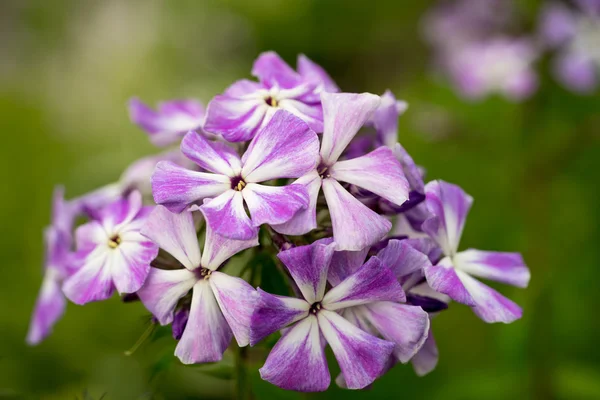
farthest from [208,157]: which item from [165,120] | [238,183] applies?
[165,120]

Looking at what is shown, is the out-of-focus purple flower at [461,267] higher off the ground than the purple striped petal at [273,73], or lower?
lower

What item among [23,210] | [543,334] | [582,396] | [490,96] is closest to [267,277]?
[543,334]

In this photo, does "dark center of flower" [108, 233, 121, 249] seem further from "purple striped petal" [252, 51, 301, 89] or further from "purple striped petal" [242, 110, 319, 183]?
"purple striped petal" [252, 51, 301, 89]

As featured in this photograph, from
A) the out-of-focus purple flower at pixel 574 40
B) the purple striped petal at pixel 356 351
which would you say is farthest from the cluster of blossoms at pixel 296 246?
the out-of-focus purple flower at pixel 574 40

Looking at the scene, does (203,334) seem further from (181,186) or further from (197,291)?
(181,186)

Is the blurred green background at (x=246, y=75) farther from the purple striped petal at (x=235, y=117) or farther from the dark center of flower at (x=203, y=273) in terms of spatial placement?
the purple striped petal at (x=235, y=117)

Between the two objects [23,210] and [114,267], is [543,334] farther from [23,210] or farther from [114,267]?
[23,210]
